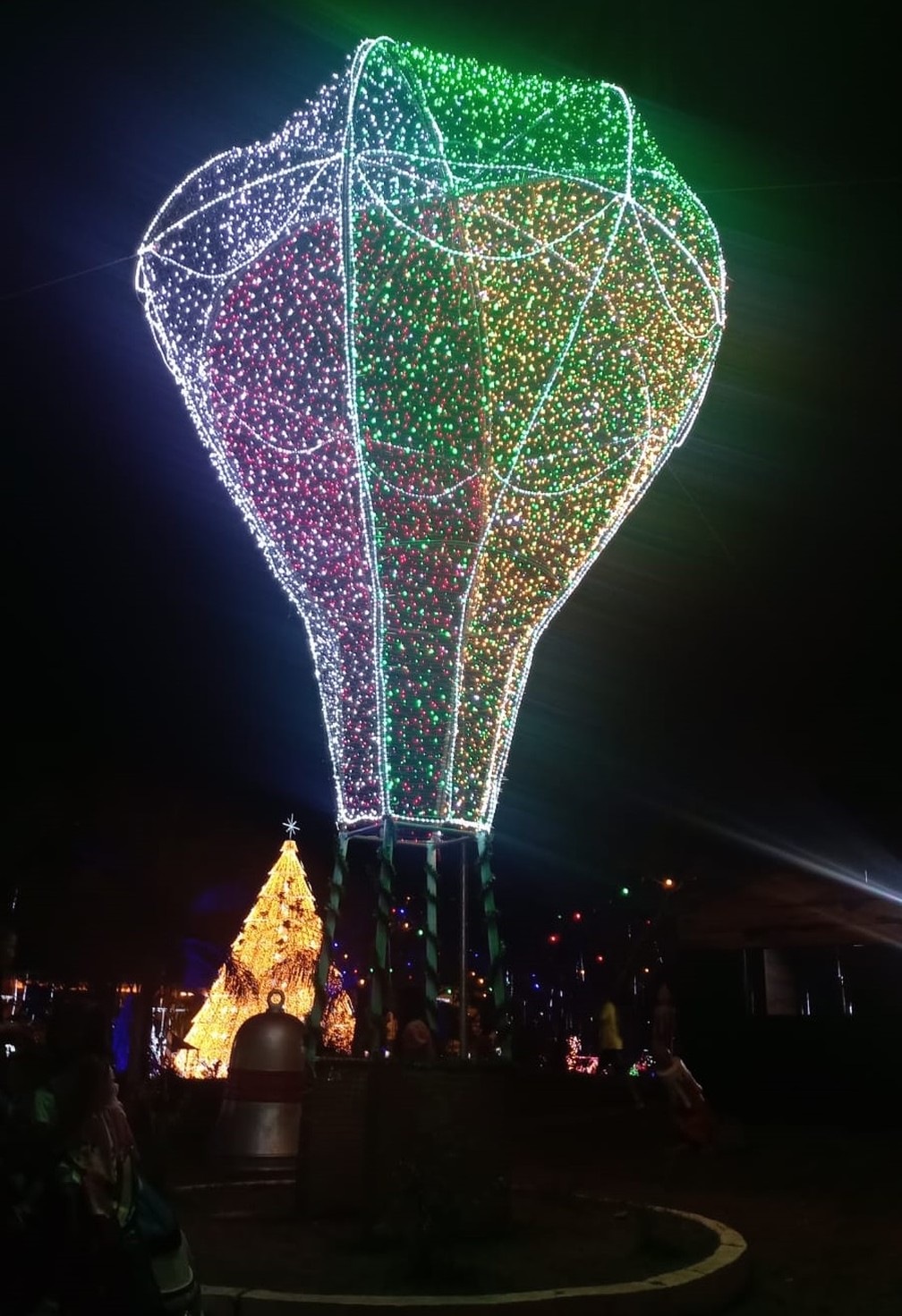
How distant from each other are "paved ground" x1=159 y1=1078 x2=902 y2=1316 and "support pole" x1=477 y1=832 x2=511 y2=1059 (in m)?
1.76

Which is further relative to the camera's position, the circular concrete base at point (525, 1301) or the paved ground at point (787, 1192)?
the paved ground at point (787, 1192)

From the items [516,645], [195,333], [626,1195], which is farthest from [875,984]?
[195,333]

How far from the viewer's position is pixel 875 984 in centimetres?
1608

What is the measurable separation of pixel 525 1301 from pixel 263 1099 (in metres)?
5.85

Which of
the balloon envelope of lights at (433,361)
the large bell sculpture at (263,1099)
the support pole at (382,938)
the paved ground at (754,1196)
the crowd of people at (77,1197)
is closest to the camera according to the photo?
the crowd of people at (77,1197)

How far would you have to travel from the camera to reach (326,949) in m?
7.27

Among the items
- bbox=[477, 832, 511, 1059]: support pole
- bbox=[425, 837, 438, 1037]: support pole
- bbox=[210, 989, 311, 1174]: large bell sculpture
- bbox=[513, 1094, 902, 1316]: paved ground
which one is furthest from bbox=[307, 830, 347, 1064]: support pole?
bbox=[210, 989, 311, 1174]: large bell sculpture

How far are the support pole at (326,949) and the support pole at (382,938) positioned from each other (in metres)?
0.34

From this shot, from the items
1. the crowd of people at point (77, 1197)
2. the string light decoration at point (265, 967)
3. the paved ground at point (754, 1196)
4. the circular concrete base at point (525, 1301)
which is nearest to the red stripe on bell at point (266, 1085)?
the paved ground at point (754, 1196)

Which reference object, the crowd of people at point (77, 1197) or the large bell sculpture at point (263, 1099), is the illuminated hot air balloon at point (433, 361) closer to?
the crowd of people at point (77, 1197)

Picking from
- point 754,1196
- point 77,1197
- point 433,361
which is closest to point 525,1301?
point 77,1197

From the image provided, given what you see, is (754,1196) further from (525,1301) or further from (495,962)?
(525,1301)

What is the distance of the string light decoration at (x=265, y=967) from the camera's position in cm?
1922

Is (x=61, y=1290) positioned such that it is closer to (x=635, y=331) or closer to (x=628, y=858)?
(x=635, y=331)
